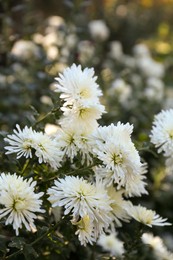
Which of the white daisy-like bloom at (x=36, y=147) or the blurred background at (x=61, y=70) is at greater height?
the blurred background at (x=61, y=70)

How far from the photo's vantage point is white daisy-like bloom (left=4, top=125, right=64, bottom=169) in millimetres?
1425

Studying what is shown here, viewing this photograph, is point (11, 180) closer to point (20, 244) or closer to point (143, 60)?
point (20, 244)

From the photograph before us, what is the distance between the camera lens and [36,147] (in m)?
1.42

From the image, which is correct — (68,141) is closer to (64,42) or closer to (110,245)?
(110,245)

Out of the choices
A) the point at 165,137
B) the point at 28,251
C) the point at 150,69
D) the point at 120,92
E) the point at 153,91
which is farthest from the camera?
the point at 150,69

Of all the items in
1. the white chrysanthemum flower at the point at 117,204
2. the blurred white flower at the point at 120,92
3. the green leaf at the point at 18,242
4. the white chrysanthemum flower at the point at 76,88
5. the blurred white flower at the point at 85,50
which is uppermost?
the blurred white flower at the point at 85,50

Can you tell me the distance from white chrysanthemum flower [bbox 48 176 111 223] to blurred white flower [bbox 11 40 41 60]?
2179 mm

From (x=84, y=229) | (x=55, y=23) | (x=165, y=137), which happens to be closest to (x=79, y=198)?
→ (x=84, y=229)

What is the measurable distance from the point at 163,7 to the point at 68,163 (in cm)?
613

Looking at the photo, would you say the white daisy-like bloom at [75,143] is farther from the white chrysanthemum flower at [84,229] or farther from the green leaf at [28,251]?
the green leaf at [28,251]

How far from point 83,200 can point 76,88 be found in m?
0.34

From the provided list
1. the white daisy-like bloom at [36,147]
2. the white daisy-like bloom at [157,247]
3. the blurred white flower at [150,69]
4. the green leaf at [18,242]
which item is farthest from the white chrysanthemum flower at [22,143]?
the blurred white flower at [150,69]

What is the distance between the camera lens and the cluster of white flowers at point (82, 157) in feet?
4.33

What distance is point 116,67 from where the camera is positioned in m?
4.78
